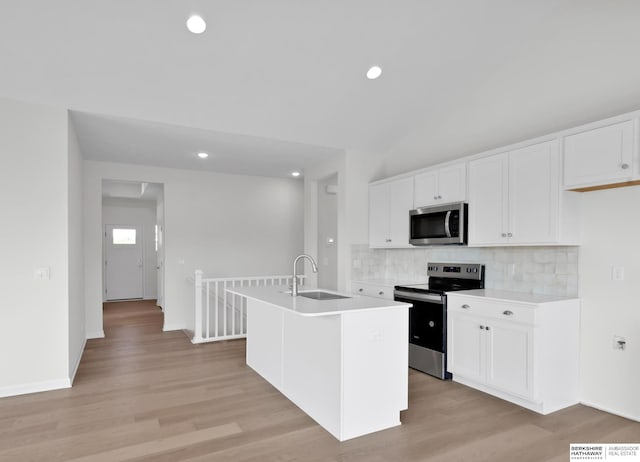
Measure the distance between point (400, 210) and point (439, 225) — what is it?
0.71 m

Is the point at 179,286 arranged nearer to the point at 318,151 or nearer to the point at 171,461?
the point at 318,151

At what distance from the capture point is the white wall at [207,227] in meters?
5.89

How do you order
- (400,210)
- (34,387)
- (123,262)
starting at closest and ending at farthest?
(34,387)
(400,210)
(123,262)

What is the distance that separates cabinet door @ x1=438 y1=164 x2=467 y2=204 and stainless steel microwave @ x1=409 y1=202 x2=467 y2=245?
0.28ft

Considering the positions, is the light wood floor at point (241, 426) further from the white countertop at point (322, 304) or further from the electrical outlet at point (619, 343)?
the white countertop at point (322, 304)

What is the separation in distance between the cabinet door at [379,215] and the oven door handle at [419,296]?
82 centimetres

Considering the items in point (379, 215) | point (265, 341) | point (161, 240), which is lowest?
point (265, 341)

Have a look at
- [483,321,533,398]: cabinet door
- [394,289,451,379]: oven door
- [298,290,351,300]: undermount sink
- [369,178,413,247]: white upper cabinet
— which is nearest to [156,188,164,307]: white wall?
[369,178,413,247]: white upper cabinet

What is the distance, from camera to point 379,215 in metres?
5.25

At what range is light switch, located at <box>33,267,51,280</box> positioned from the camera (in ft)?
11.8

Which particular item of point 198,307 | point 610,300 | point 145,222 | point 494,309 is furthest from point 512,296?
point 145,222

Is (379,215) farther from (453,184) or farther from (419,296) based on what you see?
(419,296)

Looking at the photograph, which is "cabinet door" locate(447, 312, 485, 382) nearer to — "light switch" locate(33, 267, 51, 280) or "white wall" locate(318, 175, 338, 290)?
"white wall" locate(318, 175, 338, 290)

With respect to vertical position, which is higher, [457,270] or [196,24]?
[196,24]
